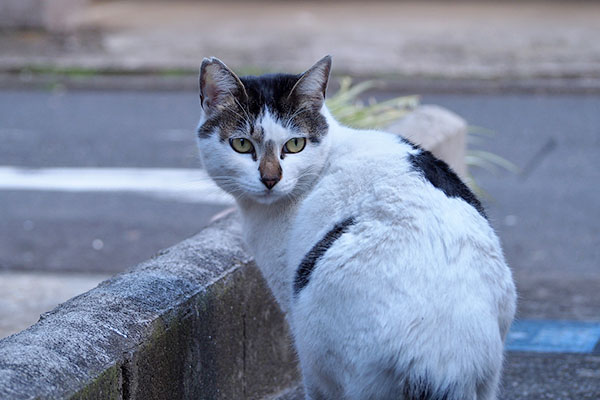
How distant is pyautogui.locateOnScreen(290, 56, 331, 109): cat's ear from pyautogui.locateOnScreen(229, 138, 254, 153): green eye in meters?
0.24

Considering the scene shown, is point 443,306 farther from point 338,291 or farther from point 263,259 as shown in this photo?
point 263,259

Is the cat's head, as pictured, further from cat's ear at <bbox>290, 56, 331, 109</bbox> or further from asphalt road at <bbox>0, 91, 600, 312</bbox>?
asphalt road at <bbox>0, 91, 600, 312</bbox>

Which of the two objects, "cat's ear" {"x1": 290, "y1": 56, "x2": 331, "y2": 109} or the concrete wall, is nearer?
the concrete wall

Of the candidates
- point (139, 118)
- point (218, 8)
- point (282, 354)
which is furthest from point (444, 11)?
point (282, 354)

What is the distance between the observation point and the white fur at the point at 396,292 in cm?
239

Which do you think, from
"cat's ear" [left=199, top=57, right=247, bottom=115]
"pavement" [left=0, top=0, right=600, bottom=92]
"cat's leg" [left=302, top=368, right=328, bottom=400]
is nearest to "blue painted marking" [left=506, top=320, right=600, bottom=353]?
"cat's leg" [left=302, top=368, right=328, bottom=400]

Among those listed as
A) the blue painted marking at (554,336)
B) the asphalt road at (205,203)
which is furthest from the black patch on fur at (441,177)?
the blue painted marking at (554,336)

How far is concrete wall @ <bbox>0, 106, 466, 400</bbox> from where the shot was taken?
240 cm

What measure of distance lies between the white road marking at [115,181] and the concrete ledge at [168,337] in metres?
3.13

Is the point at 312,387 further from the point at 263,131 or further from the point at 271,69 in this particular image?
the point at 271,69

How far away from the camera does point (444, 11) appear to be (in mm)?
13836

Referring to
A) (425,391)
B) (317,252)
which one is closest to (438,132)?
(317,252)

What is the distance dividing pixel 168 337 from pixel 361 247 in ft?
2.51

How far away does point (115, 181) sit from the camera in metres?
7.30
